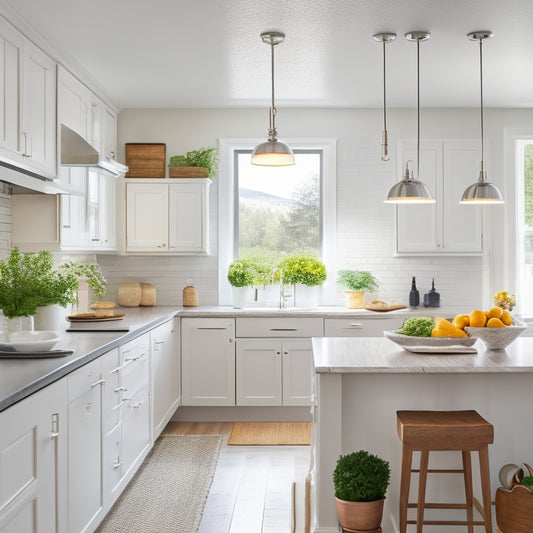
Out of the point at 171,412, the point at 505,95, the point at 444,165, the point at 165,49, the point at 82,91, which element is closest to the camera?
the point at 165,49

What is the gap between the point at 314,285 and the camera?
19.2 ft

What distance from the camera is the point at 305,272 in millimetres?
5824

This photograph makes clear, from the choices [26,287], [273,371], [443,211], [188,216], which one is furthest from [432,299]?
[26,287]

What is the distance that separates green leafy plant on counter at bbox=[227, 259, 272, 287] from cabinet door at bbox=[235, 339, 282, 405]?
1.75 ft

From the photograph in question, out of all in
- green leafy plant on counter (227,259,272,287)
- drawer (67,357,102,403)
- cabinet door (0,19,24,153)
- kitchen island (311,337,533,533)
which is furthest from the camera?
green leafy plant on counter (227,259,272,287)

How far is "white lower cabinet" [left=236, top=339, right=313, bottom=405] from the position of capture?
5.62m

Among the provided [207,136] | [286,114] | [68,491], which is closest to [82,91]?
[207,136]

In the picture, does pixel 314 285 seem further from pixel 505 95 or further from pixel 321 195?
pixel 505 95

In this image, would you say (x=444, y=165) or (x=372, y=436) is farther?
(x=444, y=165)

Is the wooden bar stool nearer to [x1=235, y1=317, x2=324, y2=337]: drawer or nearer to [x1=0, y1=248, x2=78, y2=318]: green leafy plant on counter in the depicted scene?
[x1=0, y1=248, x2=78, y2=318]: green leafy plant on counter

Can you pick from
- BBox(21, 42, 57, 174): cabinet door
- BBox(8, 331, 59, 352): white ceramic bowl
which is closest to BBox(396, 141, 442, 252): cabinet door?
BBox(21, 42, 57, 174): cabinet door

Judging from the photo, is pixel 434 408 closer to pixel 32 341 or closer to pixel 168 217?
pixel 32 341

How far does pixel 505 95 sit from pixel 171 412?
385cm

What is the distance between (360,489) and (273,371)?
110 inches
